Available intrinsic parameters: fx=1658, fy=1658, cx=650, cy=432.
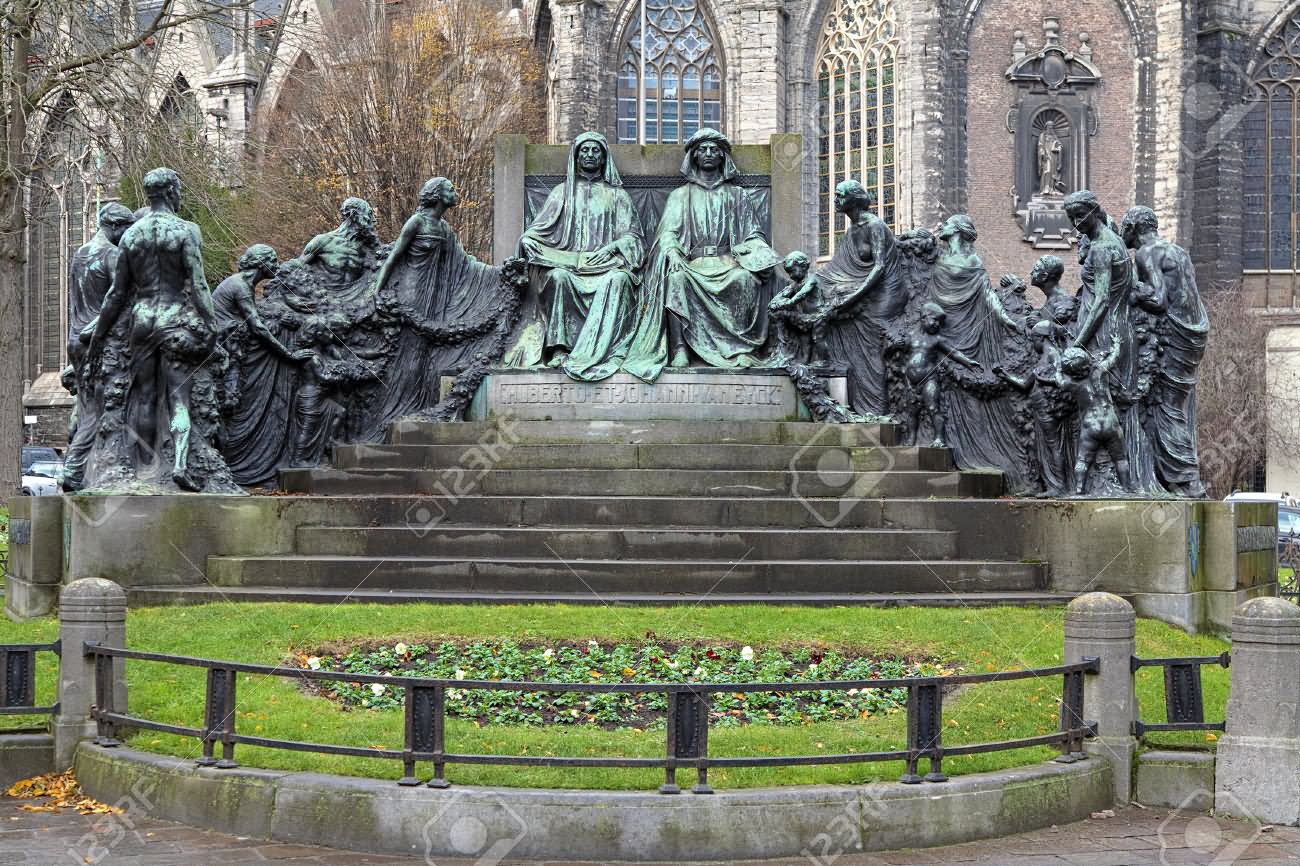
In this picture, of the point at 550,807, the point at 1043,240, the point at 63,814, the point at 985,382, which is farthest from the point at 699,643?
the point at 1043,240

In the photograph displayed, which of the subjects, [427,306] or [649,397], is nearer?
[649,397]

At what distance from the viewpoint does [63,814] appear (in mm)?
9562

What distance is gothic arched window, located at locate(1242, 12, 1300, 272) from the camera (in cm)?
5444

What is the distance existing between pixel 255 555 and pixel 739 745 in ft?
22.5

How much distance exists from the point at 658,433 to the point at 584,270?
251 cm

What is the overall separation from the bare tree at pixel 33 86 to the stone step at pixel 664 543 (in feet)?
44.7

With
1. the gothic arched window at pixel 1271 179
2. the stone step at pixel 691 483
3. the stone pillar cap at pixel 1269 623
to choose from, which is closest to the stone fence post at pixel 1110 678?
the stone pillar cap at pixel 1269 623

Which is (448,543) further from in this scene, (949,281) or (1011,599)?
(949,281)

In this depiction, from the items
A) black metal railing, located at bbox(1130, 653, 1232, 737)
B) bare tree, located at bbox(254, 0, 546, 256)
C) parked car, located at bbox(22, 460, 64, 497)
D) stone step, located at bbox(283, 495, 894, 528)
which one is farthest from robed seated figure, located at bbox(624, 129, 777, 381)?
parked car, located at bbox(22, 460, 64, 497)

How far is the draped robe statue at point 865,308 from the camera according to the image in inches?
704

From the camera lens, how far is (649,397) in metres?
17.2

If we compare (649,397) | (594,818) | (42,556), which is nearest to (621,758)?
(594,818)

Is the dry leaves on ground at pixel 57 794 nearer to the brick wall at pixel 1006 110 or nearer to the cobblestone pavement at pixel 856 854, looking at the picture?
the cobblestone pavement at pixel 856 854

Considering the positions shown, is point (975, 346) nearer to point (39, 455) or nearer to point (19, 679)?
point (19, 679)
